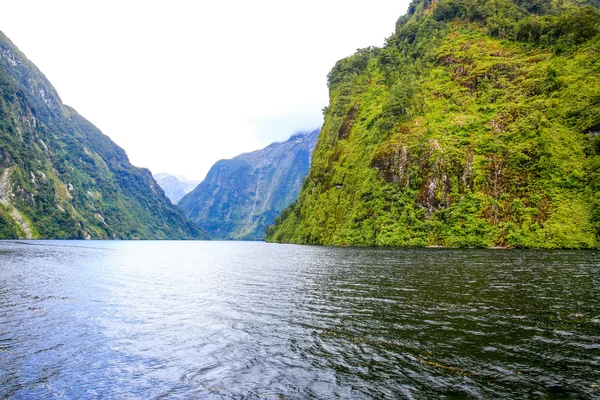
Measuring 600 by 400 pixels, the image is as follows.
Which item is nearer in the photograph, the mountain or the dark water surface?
the dark water surface

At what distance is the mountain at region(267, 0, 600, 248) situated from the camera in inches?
3735

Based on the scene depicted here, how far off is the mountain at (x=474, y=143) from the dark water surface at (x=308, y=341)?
7118 centimetres

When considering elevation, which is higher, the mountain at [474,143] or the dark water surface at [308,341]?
the mountain at [474,143]

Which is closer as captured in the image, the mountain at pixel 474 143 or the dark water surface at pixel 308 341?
the dark water surface at pixel 308 341

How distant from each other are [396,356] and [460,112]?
5100 inches

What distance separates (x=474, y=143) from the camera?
11138 cm

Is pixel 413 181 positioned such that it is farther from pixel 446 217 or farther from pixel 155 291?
pixel 155 291

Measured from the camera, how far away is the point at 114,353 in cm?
1684

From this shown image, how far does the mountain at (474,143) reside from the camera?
3735 inches

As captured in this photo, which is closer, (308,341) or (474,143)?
(308,341)

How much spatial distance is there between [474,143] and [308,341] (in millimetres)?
112193

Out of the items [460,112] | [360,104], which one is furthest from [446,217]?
[360,104]

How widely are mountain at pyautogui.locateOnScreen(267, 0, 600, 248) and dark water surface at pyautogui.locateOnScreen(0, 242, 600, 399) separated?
2802 inches

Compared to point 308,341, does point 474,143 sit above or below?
above
